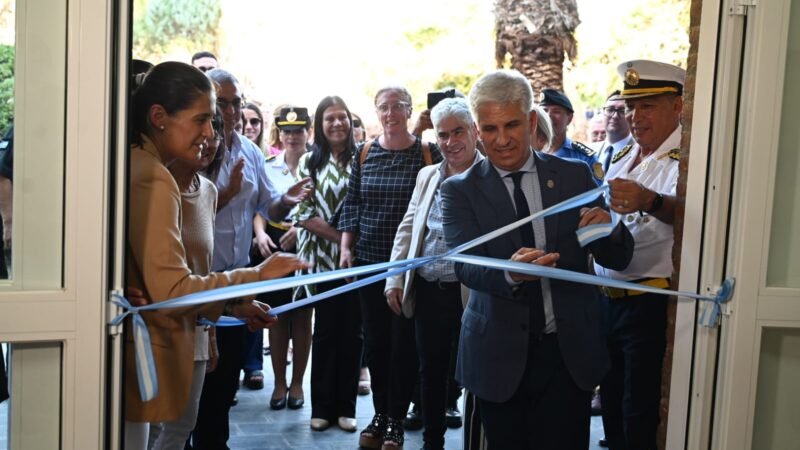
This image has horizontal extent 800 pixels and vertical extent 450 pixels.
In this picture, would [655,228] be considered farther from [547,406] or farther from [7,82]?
[7,82]

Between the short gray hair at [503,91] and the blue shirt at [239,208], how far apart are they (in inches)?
78.4

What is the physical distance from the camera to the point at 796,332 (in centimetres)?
309

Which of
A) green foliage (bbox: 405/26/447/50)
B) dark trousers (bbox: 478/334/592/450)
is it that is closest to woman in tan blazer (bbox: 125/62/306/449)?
dark trousers (bbox: 478/334/592/450)

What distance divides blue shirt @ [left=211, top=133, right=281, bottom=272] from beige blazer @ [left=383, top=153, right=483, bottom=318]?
842 mm

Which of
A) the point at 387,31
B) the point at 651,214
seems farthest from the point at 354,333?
the point at 387,31

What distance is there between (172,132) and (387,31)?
70.0 ft

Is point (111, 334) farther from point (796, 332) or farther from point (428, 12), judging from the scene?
point (428, 12)

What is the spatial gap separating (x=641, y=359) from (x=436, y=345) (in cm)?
123

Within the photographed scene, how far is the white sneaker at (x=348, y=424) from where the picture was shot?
5656 mm

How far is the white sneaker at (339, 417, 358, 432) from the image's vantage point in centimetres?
566

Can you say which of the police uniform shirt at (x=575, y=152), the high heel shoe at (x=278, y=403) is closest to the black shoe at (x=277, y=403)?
the high heel shoe at (x=278, y=403)

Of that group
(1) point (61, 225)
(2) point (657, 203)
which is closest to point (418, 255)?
(2) point (657, 203)

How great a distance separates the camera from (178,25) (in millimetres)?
21188

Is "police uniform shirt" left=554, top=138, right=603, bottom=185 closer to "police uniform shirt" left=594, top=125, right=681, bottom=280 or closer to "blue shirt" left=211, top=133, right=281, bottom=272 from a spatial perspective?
"police uniform shirt" left=594, top=125, right=681, bottom=280
